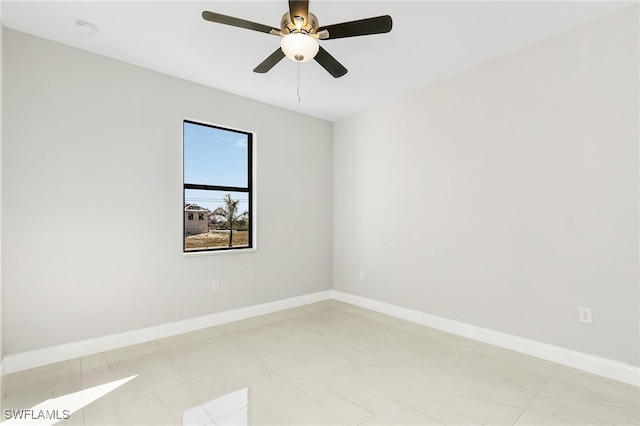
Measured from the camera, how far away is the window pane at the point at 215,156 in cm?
363

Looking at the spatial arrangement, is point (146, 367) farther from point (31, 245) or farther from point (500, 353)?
point (500, 353)

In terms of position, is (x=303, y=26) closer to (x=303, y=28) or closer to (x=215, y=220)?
(x=303, y=28)

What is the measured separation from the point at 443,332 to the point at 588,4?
300 centimetres

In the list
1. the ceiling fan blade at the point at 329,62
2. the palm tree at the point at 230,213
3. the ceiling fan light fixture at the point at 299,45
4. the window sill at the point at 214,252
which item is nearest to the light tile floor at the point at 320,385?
the window sill at the point at 214,252

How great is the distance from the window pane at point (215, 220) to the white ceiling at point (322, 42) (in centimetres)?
127

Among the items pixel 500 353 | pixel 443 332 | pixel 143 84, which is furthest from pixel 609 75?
pixel 143 84

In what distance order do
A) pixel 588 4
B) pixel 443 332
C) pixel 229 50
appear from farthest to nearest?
pixel 443 332 < pixel 229 50 < pixel 588 4

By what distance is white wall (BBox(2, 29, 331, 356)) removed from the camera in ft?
8.24

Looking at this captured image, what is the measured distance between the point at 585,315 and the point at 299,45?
289 cm

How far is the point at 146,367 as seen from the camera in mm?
2547

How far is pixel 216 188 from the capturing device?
377 centimetres

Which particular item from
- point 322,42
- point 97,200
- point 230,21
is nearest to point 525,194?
point 322,42

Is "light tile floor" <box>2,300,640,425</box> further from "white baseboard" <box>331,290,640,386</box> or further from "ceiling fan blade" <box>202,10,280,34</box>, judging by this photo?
"ceiling fan blade" <box>202,10,280,34</box>

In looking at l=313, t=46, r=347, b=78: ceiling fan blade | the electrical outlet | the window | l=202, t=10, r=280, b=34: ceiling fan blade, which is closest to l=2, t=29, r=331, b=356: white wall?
the window
